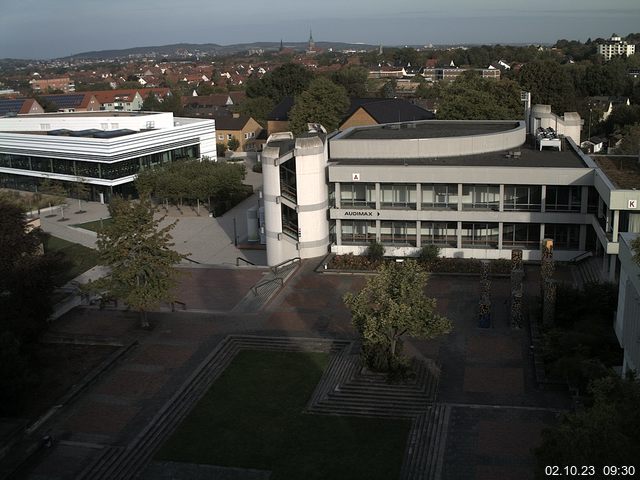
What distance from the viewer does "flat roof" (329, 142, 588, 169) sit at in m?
37.8

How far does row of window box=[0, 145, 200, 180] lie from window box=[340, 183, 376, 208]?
27558 millimetres

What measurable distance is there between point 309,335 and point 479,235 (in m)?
13.2

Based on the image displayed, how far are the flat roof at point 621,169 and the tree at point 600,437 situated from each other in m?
20.6

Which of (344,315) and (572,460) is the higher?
(572,460)

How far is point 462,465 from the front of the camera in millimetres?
19703

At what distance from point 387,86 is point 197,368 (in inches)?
4599

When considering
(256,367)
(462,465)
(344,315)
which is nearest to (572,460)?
(462,465)

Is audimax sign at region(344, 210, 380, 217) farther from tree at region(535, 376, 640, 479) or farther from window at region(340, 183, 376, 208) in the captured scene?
tree at region(535, 376, 640, 479)

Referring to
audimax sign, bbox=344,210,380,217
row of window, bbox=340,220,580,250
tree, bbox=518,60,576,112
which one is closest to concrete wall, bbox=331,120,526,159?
audimax sign, bbox=344,210,380,217

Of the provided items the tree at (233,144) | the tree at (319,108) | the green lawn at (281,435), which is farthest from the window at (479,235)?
the tree at (233,144)

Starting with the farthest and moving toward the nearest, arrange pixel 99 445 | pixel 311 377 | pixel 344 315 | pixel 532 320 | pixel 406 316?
pixel 344 315 < pixel 532 320 < pixel 311 377 < pixel 406 316 < pixel 99 445

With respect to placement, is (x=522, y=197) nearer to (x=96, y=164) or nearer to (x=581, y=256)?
(x=581, y=256)

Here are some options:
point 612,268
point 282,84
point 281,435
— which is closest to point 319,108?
point 282,84

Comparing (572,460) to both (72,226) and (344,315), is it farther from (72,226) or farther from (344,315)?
(72,226)
